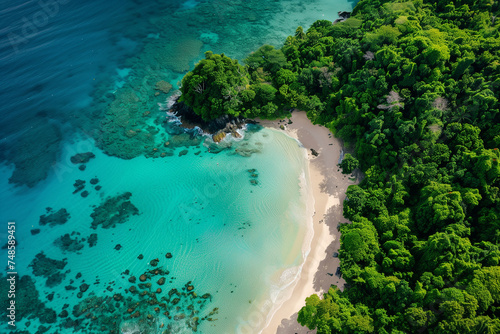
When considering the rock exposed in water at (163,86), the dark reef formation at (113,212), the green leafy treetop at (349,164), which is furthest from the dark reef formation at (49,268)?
the green leafy treetop at (349,164)

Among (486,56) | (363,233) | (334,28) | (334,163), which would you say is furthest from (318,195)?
Answer: (334,28)

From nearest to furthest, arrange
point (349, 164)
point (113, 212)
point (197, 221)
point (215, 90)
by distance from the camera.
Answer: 1. point (197, 221)
2. point (349, 164)
3. point (113, 212)
4. point (215, 90)

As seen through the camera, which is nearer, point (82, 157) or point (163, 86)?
point (82, 157)

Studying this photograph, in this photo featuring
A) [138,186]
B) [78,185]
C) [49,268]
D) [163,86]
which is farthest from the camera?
[163,86]

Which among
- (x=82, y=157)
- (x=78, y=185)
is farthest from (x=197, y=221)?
(x=82, y=157)

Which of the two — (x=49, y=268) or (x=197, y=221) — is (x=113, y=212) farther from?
(x=197, y=221)

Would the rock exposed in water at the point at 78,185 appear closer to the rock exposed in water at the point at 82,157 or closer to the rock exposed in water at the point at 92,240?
the rock exposed in water at the point at 82,157
